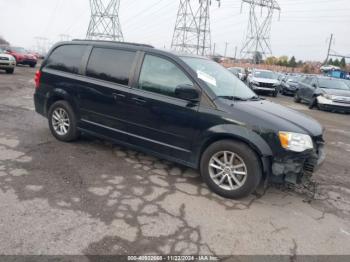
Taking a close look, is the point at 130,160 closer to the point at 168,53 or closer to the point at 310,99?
the point at 168,53

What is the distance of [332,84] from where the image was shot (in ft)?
53.1

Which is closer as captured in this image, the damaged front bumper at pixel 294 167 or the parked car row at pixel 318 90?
the damaged front bumper at pixel 294 167

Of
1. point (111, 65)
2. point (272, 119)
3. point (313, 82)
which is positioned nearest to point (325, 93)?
point (313, 82)

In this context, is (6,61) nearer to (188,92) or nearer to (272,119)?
(188,92)

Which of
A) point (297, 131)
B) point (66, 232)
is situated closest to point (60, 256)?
point (66, 232)

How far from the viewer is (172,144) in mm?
4523

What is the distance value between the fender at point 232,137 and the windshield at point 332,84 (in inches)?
539

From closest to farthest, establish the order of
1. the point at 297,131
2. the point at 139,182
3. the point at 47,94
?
the point at 297,131
the point at 139,182
the point at 47,94

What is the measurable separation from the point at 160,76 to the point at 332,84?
14.1 m

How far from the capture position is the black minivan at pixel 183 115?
3.97 metres

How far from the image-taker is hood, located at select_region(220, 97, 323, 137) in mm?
3973

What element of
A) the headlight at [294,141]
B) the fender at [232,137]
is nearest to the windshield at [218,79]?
the fender at [232,137]

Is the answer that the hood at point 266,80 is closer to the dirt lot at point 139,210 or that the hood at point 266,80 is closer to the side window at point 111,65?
the dirt lot at point 139,210

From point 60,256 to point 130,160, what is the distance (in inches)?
98.2
